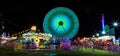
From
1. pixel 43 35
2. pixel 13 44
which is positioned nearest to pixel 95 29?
pixel 43 35

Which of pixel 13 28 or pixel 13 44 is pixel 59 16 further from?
A: pixel 13 28

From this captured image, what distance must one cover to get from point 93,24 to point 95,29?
877cm

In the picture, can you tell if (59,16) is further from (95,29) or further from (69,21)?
(95,29)

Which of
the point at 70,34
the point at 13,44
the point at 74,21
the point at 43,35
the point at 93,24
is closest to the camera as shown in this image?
the point at 70,34

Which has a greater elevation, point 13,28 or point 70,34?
point 13,28

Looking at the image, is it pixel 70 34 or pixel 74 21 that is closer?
pixel 70 34

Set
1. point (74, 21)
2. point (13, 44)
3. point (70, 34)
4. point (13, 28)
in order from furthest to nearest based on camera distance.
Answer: point (13, 28), point (13, 44), point (74, 21), point (70, 34)

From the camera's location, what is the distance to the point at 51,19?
44.6m

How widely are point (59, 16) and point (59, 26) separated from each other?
5.26ft

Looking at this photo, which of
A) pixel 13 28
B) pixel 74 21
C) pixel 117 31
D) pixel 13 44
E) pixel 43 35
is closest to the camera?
pixel 74 21

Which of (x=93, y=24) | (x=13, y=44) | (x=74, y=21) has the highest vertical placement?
(x=93, y=24)

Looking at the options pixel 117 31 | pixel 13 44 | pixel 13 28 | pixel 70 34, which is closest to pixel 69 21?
pixel 70 34

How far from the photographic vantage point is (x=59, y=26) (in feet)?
143

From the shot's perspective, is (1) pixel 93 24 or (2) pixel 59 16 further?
(1) pixel 93 24
